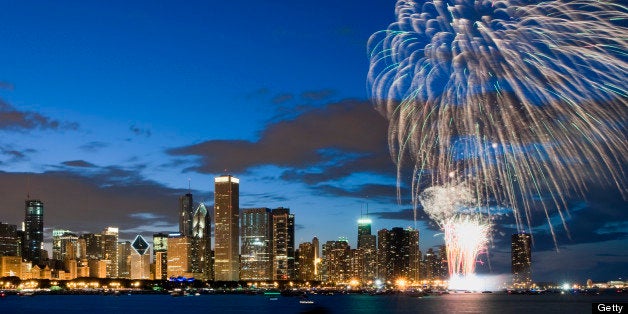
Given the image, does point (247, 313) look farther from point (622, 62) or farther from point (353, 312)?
point (622, 62)

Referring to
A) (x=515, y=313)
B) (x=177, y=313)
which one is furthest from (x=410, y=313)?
(x=177, y=313)

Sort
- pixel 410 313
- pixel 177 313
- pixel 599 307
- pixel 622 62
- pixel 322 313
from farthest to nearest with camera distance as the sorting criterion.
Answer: pixel 177 313, pixel 410 313, pixel 622 62, pixel 599 307, pixel 322 313

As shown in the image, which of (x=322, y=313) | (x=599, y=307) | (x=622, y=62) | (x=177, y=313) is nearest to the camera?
(x=322, y=313)

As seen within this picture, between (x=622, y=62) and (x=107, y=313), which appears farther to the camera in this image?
(x=107, y=313)

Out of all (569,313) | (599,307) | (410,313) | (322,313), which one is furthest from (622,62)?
(569,313)

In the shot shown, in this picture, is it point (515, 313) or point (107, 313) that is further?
point (107, 313)

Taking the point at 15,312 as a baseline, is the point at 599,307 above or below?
above

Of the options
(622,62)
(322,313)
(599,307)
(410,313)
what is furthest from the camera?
(410,313)

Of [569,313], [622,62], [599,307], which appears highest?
[622,62]

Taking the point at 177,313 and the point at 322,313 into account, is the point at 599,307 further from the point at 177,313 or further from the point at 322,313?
the point at 177,313
